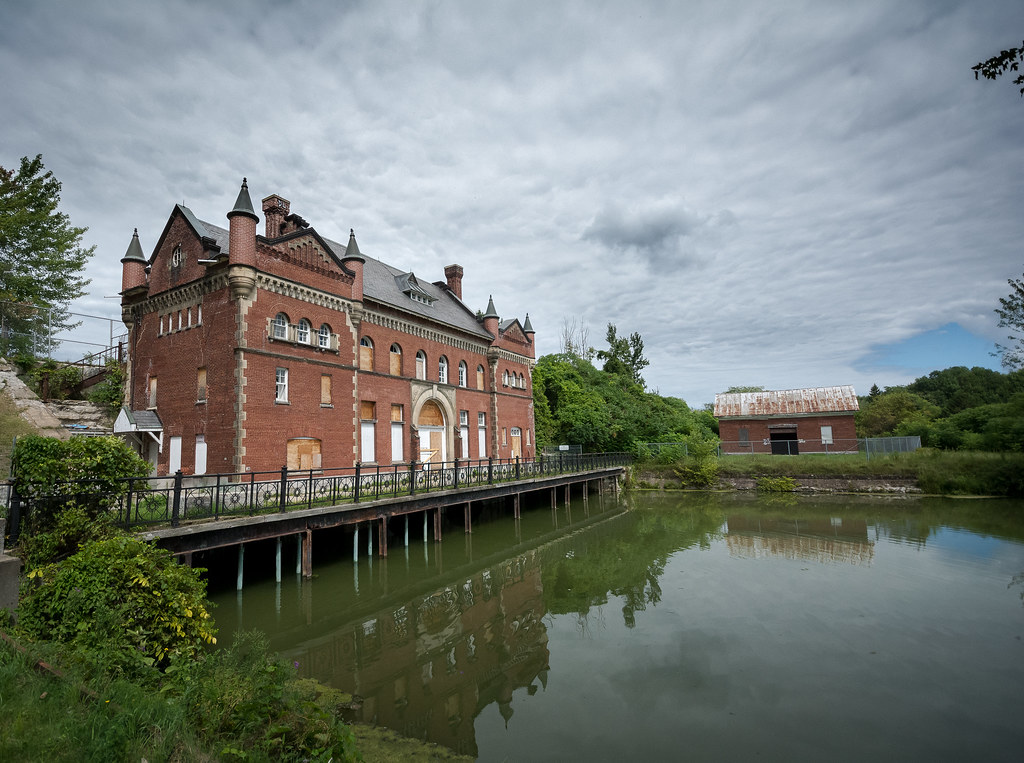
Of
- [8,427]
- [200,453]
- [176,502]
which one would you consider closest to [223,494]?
[176,502]

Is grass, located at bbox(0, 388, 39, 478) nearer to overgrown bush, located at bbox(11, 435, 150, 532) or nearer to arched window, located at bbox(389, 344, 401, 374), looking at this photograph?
overgrown bush, located at bbox(11, 435, 150, 532)

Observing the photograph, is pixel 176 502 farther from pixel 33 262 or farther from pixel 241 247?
pixel 33 262

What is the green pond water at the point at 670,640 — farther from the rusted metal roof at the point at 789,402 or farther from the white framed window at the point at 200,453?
the rusted metal roof at the point at 789,402

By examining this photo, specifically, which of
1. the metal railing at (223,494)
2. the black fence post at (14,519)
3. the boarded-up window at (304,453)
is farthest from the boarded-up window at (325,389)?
the black fence post at (14,519)

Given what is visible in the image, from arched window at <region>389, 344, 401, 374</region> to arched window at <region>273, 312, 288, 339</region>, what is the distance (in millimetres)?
5760

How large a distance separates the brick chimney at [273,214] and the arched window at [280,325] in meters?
3.66

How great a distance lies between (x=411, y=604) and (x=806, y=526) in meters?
17.3

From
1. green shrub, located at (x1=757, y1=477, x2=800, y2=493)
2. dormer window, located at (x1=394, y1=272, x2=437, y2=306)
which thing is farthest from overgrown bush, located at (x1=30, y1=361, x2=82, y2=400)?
green shrub, located at (x1=757, y1=477, x2=800, y2=493)

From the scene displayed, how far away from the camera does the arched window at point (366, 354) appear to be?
22.7 meters

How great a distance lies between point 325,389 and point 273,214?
7.28 metres

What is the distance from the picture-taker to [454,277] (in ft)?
118

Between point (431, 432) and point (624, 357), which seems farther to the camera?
point (624, 357)

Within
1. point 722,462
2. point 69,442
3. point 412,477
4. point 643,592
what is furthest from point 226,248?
point 722,462

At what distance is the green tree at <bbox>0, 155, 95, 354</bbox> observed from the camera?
22.6m
